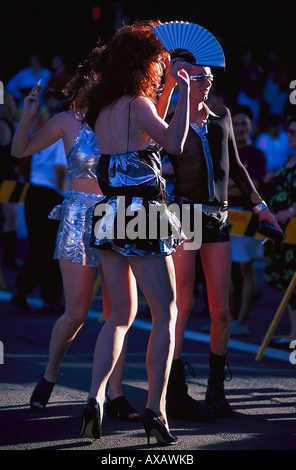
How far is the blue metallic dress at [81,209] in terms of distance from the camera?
5.54 metres

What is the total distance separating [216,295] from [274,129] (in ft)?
30.1

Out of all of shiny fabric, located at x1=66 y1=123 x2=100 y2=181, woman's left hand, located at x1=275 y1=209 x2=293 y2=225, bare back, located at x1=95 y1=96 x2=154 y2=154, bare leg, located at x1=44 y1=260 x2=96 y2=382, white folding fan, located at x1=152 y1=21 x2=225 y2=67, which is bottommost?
bare leg, located at x1=44 y1=260 x2=96 y2=382

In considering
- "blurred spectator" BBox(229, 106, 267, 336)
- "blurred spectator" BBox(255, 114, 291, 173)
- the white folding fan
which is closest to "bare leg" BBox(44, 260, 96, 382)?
the white folding fan

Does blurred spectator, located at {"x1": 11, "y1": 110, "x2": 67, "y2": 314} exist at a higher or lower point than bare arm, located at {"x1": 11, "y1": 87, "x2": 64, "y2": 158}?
lower

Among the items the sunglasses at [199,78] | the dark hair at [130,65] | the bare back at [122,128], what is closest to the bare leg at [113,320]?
the bare back at [122,128]

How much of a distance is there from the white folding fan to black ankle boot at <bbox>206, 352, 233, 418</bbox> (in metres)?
1.81

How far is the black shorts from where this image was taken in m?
5.65

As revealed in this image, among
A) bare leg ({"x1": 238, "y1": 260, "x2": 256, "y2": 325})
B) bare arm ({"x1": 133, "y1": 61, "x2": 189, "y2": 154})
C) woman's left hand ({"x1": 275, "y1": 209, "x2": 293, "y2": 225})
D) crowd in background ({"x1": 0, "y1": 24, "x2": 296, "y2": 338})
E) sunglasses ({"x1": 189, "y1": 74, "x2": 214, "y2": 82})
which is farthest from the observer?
crowd in background ({"x1": 0, "y1": 24, "x2": 296, "y2": 338})

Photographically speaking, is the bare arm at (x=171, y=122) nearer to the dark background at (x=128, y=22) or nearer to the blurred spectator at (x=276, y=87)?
the dark background at (x=128, y=22)

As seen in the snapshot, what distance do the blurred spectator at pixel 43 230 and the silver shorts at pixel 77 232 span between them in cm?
332

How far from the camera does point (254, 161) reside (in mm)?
9281

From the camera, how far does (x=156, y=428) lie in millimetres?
4828

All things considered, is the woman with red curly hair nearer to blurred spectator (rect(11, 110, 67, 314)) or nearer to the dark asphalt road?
the dark asphalt road

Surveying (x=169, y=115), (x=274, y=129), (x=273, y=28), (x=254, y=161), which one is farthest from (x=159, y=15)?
(x=169, y=115)
